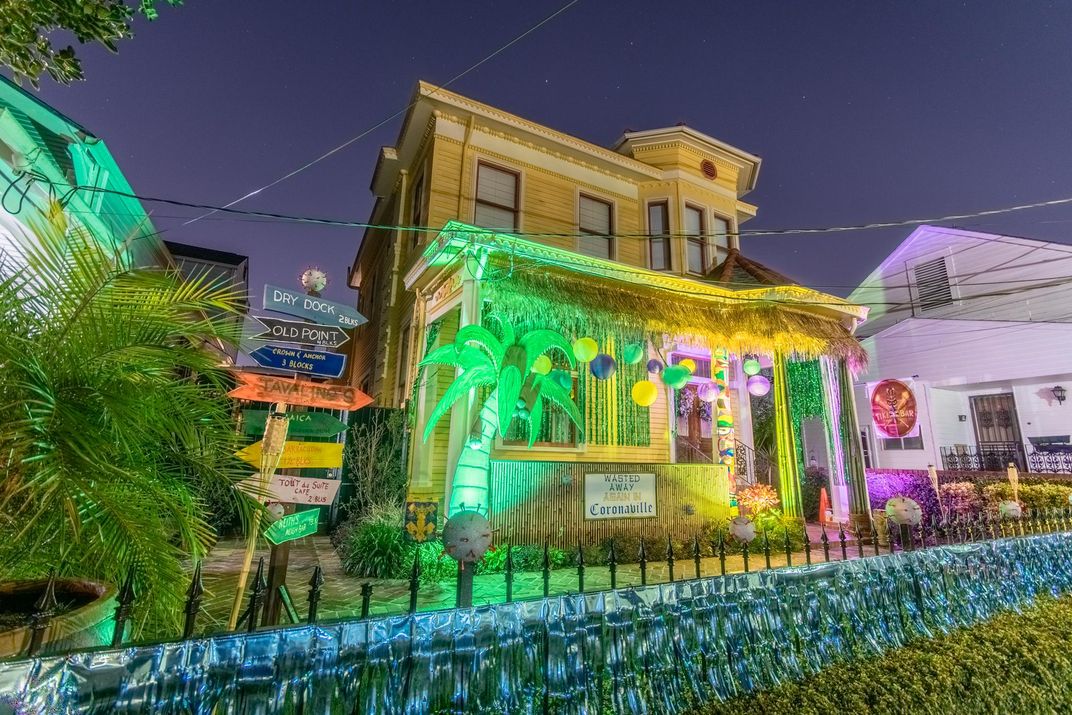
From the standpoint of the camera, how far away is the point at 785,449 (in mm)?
10086

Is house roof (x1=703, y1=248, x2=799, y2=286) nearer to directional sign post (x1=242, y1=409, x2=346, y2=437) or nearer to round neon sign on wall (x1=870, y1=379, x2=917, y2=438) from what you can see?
round neon sign on wall (x1=870, y1=379, x2=917, y2=438)

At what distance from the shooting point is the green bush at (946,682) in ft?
10.7

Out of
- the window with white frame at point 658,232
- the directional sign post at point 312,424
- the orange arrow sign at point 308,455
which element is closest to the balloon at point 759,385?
the window with white frame at point 658,232

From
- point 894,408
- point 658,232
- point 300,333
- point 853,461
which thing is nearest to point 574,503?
point 300,333

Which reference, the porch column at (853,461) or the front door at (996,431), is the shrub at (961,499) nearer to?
the porch column at (853,461)

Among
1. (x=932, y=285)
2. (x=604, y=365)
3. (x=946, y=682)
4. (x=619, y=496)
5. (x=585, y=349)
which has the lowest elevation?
(x=946, y=682)

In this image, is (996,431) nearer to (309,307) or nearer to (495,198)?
(495,198)

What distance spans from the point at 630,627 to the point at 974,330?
69.2 ft

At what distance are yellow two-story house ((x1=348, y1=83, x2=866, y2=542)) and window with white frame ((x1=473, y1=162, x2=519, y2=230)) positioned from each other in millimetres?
35

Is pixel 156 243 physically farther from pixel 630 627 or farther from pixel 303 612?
pixel 630 627

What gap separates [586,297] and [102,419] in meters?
7.10

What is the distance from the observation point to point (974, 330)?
17.2 m

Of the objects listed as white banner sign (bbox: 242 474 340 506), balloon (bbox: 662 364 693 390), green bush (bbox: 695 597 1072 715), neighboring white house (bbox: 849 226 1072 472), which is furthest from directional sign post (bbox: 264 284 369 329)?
neighboring white house (bbox: 849 226 1072 472)

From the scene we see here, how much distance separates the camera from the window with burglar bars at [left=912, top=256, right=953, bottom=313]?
18375mm
